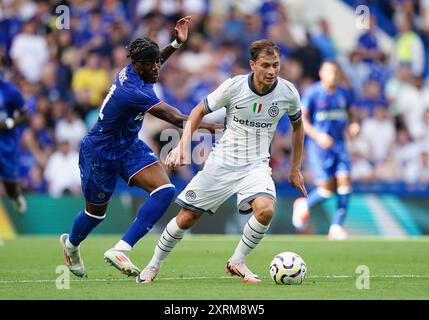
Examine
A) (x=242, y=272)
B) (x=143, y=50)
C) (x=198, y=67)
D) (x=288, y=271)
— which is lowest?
(x=242, y=272)

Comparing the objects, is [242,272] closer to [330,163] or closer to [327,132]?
[330,163]

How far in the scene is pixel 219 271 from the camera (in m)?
11.1

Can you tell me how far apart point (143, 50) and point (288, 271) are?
8.58 ft

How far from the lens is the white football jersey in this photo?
987 cm

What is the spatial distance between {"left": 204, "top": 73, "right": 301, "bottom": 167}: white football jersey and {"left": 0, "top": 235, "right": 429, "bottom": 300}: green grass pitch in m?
1.25

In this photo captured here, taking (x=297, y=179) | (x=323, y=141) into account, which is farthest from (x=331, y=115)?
(x=297, y=179)

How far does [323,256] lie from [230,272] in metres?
3.36

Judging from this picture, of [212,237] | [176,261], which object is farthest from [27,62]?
[176,261]

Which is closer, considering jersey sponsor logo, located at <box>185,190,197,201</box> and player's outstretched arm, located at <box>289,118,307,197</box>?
jersey sponsor logo, located at <box>185,190,197,201</box>

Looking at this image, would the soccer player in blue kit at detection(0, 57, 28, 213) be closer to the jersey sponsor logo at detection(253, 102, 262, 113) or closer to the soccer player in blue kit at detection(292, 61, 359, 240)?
the soccer player in blue kit at detection(292, 61, 359, 240)

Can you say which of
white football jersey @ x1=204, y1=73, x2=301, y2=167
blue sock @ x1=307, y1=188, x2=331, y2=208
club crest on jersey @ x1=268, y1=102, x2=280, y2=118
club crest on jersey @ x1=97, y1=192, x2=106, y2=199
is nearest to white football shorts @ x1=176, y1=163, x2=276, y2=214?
white football jersey @ x1=204, y1=73, x2=301, y2=167

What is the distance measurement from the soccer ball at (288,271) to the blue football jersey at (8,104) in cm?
806
